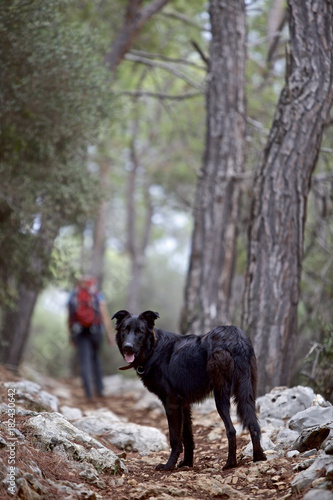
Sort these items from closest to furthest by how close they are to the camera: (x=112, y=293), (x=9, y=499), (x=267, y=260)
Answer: (x=9, y=499) < (x=267, y=260) < (x=112, y=293)

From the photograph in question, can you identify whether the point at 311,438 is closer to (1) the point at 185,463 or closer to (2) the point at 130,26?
(1) the point at 185,463

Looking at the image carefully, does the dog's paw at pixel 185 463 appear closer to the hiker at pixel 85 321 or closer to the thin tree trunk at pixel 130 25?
the hiker at pixel 85 321

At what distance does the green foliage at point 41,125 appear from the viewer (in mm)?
7555

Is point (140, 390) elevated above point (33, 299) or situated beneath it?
situated beneath

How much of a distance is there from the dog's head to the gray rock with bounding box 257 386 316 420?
1635 millimetres

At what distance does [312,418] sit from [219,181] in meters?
4.85

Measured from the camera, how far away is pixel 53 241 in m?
8.86

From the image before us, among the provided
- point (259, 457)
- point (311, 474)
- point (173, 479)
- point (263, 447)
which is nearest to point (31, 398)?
point (173, 479)

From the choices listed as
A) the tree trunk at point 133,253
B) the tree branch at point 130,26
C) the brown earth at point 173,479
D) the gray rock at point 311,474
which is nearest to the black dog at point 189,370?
the brown earth at point 173,479

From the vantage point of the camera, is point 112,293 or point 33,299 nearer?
point 33,299

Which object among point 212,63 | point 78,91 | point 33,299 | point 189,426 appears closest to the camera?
point 189,426

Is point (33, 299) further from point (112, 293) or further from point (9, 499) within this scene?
point (112, 293)

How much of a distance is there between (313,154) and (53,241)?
440 centimetres

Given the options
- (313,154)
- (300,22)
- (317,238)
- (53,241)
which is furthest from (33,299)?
(300,22)
